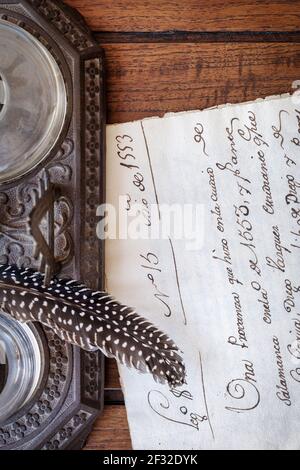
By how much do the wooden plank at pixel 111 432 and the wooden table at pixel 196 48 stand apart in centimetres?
29

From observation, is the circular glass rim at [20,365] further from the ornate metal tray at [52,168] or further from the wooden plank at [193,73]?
the wooden plank at [193,73]

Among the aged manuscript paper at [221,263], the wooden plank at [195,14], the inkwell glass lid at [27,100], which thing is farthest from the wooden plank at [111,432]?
the wooden plank at [195,14]

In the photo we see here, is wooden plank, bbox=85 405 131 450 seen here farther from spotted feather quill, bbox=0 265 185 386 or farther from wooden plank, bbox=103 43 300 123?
wooden plank, bbox=103 43 300 123

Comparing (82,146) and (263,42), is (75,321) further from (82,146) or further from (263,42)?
(263,42)

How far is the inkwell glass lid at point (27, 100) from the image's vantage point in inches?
20.7

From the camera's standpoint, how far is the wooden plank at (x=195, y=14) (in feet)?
1.75

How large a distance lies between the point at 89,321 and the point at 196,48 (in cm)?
26

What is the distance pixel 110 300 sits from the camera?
0.53 meters

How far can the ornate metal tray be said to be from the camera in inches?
20.6

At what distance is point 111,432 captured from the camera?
58cm

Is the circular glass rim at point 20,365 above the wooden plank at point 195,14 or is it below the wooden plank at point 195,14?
below

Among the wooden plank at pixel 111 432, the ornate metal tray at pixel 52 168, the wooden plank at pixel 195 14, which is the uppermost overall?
the wooden plank at pixel 195 14

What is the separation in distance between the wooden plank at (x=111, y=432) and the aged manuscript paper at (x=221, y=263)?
2 cm

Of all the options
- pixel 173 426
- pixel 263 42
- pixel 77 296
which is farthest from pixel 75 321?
pixel 263 42
